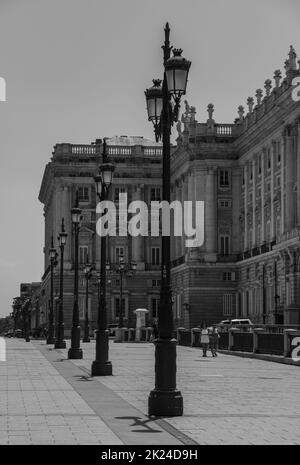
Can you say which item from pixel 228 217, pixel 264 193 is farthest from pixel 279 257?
pixel 228 217

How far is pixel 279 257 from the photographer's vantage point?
79.2 meters

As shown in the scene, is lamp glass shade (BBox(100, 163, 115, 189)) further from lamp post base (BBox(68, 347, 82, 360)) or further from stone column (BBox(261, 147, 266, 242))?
stone column (BBox(261, 147, 266, 242))

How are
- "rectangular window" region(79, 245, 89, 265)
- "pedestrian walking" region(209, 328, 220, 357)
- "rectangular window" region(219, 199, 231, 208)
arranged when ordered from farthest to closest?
"rectangular window" region(79, 245, 89, 265) → "rectangular window" region(219, 199, 231, 208) → "pedestrian walking" region(209, 328, 220, 357)

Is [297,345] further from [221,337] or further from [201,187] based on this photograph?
[201,187]

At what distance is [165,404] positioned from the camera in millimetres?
17844

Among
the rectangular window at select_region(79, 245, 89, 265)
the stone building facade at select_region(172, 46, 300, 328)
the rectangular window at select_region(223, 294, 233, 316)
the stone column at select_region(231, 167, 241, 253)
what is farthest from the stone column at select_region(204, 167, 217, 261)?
the rectangular window at select_region(79, 245, 89, 265)

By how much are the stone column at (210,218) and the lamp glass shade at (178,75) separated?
80.2 meters

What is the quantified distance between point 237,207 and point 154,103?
261ft

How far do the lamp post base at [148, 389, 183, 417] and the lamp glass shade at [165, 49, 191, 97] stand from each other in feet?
19.0

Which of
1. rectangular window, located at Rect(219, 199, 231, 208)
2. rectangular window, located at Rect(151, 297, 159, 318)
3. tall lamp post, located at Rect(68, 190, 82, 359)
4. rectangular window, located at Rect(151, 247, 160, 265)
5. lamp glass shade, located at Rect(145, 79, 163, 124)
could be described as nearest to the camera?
lamp glass shade, located at Rect(145, 79, 163, 124)

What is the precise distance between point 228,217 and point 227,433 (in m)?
85.3

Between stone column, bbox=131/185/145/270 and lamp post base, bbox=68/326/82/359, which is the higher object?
stone column, bbox=131/185/145/270

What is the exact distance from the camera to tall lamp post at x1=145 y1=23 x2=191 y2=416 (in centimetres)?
1792

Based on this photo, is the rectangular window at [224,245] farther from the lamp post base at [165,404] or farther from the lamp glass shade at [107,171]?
the lamp post base at [165,404]
